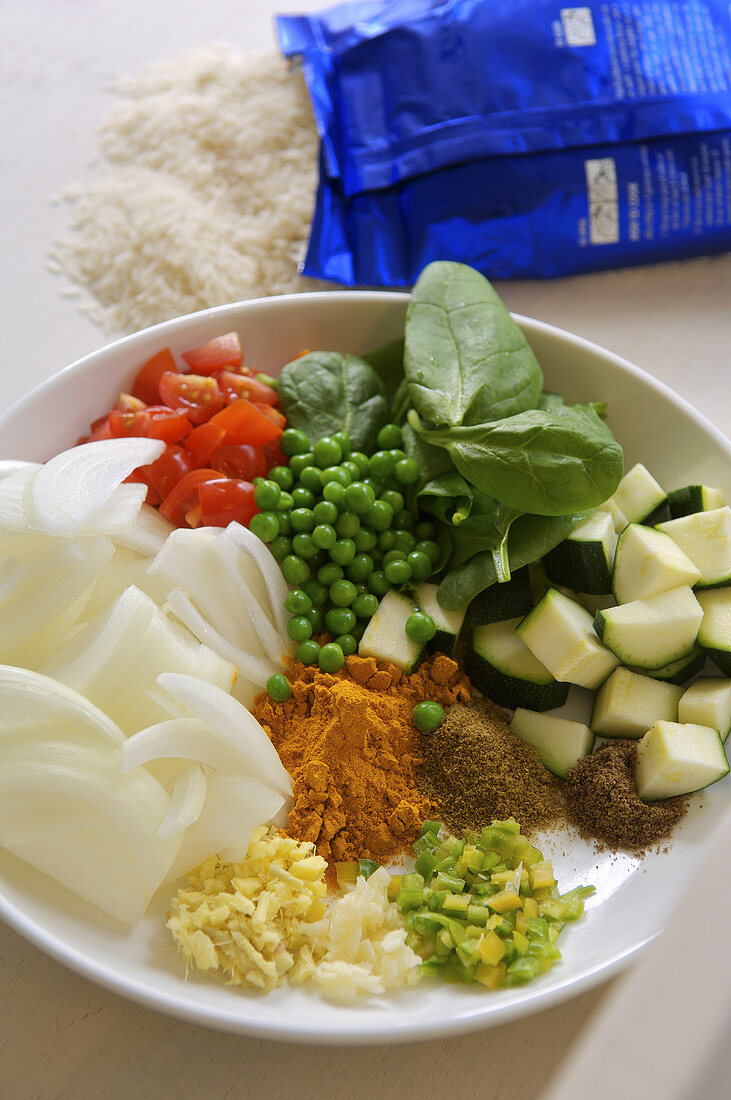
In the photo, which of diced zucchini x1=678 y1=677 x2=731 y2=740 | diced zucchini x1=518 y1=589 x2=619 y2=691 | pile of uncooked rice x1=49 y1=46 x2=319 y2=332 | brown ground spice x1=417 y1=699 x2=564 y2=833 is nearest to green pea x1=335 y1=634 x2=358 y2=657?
brown ground spice x1=417 y1=699 x2=564 y2=833

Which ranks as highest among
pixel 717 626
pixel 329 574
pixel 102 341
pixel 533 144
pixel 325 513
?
pixel 533 144

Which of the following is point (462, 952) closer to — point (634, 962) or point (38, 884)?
point (634, 962)

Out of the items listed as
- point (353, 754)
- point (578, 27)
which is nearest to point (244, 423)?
point (353, 754)

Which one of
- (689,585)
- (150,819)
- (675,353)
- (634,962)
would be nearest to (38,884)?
(150,819)

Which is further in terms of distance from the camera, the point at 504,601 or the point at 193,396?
the point at 193,396

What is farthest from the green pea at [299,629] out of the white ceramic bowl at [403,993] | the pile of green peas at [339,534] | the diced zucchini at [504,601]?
the white ceramic bowl at [403,993]

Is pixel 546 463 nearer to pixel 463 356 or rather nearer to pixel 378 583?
pixel 463 356
